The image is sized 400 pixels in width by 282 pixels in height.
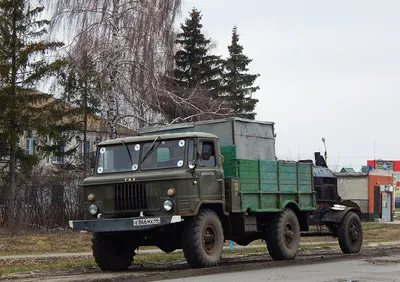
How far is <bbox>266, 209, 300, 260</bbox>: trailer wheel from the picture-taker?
704 inches

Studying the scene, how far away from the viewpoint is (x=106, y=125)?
32719 mm

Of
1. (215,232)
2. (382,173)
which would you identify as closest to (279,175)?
(215,232)

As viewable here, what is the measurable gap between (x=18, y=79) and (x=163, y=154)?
1500cm

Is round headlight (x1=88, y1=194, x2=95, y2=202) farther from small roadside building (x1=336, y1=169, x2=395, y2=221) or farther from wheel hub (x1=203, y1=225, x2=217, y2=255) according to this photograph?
small roadside building (x1=336, y1=169, x2=395, y2=221)

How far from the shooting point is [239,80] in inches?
1984

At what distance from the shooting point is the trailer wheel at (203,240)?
15.2m

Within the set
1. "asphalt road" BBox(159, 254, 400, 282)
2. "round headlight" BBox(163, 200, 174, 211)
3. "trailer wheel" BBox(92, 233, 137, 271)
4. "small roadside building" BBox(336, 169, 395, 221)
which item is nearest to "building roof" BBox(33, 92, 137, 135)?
"trailer wheel" BBox(92, 233, 137, 271)

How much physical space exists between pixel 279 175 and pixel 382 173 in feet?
123

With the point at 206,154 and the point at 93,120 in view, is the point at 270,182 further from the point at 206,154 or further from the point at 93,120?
the point at 93,120

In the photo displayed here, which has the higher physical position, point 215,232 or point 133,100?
point 133,100

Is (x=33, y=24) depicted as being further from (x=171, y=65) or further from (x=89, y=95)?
(x=171, y=65)

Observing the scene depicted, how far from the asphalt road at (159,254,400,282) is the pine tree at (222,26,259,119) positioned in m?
32.9

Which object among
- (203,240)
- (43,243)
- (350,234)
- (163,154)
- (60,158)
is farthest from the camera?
(60,158)

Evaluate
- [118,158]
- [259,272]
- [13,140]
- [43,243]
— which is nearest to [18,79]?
[13,140]
